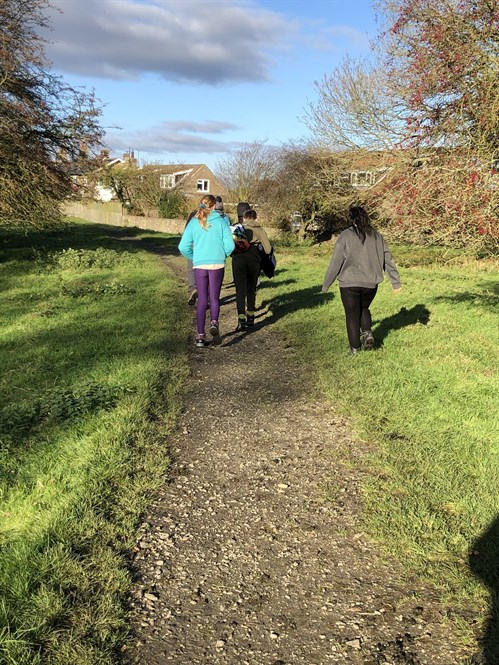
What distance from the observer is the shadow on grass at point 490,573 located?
88.5 inches

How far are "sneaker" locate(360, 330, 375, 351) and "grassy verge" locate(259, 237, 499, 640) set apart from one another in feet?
0.70

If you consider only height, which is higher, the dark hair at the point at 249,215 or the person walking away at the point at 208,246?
the dark hair at the point at 249,215

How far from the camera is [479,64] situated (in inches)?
277

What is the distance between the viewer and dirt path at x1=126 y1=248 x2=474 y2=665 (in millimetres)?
2318

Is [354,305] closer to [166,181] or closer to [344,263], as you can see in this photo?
Answer: [344,263]

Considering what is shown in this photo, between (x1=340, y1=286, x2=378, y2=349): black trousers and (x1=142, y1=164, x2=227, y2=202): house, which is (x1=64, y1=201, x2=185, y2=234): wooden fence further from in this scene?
(x1=340, y1=286, x2=378, y2=349): black trousers

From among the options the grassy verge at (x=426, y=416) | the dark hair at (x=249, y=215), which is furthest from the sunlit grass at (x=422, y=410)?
the dark hair at (x=249, y=215)

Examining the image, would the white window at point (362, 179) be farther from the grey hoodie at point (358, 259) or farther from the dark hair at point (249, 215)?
the grey hoodie at point (358, 259)

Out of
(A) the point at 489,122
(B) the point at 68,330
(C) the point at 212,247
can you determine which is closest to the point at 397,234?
(A) the point at 489,122

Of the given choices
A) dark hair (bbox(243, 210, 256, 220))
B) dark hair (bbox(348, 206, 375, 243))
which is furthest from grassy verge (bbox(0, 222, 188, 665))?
dark hair (bbox(348, 206, 375, 243))

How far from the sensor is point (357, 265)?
22.5 feet

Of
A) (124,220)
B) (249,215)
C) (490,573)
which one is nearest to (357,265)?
(249,215)

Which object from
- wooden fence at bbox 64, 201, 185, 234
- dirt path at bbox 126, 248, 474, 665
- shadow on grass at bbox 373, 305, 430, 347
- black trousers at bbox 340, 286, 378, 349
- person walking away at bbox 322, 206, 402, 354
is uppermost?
wooden fence at bbox 64, 201, 185, 234

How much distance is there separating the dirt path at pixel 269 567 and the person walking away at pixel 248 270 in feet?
12.8
